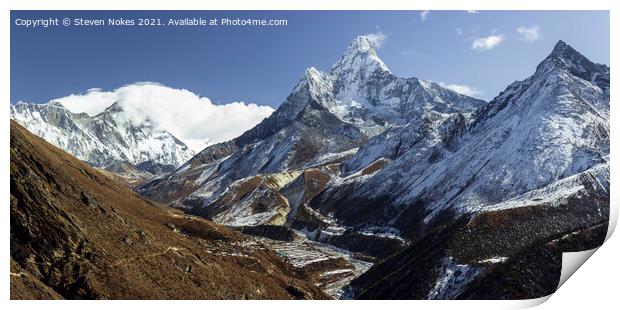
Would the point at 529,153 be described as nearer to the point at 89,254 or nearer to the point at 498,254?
the point at 498,254

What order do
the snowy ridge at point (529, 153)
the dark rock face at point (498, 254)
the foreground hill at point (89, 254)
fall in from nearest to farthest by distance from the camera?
the foreground hill at point (89, 254), the dark rock face at point (498, 254), the snowy ridge at point (529, 153)

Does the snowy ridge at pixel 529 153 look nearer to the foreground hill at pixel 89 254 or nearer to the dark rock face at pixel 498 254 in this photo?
the dark rock face at pixel 498 254

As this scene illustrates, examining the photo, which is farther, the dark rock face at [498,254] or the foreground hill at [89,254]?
the dark rock face at [498,254]

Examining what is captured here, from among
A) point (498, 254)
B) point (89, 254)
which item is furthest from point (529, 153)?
point (89, 254)

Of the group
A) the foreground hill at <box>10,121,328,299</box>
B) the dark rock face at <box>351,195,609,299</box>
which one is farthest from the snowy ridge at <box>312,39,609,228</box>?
the foreground hill at <box>10,121,328,299</box>

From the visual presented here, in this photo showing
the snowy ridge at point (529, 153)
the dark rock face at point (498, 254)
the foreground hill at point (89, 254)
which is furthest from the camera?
the snowy ridge at point (529, 153)

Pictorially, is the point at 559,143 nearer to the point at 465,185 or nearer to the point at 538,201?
the point at 465,185

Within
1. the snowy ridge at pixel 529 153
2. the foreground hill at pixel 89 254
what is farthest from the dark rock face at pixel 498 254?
the snowy ridge at pixel 529 153

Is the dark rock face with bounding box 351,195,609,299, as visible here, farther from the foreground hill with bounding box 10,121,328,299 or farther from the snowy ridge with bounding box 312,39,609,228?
the snowy ridge with bounding box 312,39,609,228
